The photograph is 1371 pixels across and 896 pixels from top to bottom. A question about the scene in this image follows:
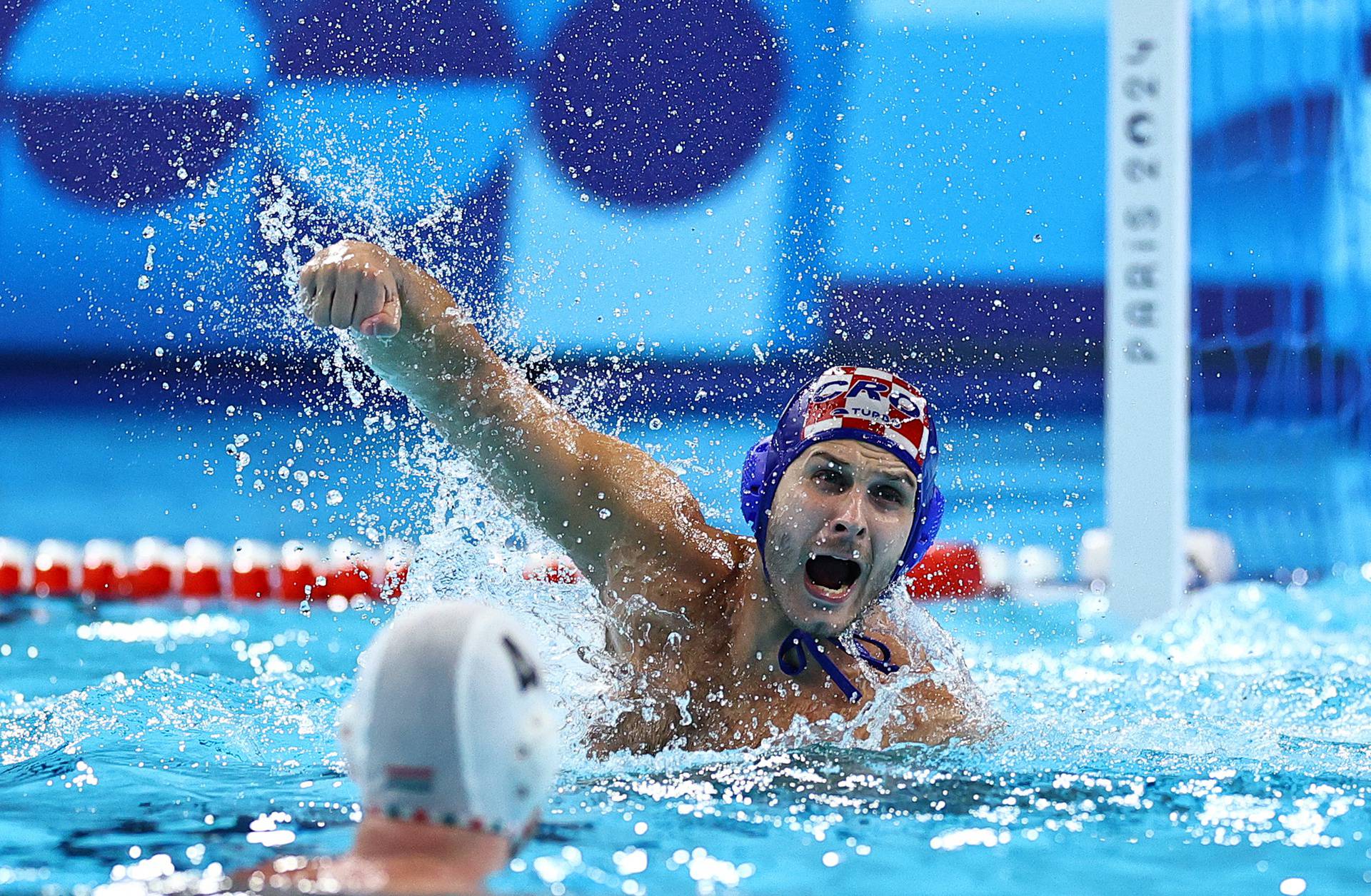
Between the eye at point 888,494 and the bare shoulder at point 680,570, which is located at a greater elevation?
the eye at point 888,494

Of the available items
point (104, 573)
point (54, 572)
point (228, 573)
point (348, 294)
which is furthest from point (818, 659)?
point (54, 572)

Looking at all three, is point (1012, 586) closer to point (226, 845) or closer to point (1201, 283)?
point (226, 845)

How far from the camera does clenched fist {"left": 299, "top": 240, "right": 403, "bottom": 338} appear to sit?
7.02 feet

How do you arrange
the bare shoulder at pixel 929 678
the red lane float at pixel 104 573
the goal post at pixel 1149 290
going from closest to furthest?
the bare shoulder at pixel 929 678 < the goal post at pixel 1149 290 < the red lane float at pixel 104 573

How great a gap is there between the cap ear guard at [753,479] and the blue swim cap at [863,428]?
0.02 meters

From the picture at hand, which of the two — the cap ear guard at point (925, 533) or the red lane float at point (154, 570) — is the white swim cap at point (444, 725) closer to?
the cap ear guard at point (925, 533)

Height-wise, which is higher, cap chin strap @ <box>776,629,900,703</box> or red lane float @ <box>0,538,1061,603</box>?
red lane float @ <box>0,538,1061,603</box>

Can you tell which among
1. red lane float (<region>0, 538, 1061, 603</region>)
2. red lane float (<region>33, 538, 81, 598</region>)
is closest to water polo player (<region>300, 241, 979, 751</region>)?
red lane float (<region>0, 538, 1061, 603</region>)

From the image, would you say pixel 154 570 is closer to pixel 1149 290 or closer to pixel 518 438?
pixel 518 438

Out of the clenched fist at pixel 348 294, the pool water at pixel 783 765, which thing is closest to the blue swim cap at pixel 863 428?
the pool water at pixel 783 765

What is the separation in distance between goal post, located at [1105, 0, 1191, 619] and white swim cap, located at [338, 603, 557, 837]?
132 inches

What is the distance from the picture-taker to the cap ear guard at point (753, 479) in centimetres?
267

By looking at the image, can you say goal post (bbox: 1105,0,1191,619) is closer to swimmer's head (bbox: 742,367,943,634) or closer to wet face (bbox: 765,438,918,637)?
swimmer's head (bbox: 742,367,943,634)

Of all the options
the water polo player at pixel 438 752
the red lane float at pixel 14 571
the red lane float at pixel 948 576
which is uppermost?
the red lane float at pixel 948 576
